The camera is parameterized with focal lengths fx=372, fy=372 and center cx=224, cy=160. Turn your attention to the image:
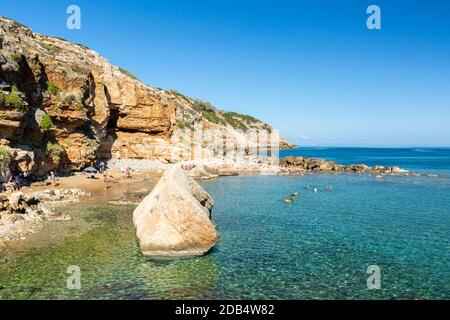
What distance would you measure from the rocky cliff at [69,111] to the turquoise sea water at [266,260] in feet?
44.0

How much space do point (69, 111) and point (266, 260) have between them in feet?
124

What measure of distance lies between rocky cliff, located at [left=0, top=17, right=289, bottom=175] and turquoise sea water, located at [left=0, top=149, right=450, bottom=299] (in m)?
13.4

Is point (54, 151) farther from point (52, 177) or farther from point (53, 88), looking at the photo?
point (53, 88)

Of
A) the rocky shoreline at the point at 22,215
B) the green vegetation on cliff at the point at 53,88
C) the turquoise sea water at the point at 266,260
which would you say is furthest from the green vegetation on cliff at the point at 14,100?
the turquoise sea water at the point at 266,260

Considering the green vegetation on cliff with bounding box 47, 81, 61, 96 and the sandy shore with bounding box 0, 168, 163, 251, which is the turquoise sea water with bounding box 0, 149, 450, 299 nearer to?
the sandy shore with bounding box 0, 168, 163, 251

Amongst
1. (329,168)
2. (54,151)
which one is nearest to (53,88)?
(54,151)

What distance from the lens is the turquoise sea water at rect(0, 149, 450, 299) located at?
1648cm

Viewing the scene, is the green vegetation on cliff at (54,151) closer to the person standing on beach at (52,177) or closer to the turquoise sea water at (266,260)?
the person standing on beach at (52,177)

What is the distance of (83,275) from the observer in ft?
59.3

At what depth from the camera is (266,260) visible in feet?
66.9

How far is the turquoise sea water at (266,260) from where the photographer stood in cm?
1648
